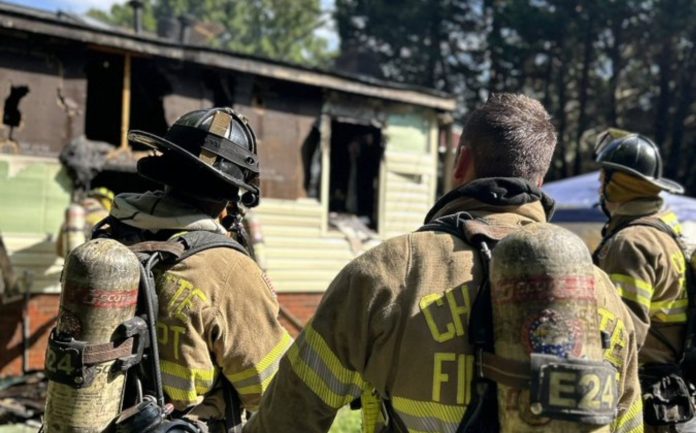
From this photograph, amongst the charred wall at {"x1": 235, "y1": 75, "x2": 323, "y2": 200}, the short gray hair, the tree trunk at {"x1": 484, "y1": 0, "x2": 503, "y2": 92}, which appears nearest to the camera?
the short gray hair

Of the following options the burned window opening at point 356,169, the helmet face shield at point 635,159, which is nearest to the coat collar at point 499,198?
the helmet face shield at point 635,159

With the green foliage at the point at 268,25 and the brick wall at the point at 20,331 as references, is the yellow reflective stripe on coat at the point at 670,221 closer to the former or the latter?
the brick wall at the point at 20,331

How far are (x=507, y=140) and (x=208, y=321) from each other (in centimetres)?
116

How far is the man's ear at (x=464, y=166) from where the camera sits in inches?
74.2

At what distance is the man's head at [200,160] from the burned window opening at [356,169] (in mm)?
7542

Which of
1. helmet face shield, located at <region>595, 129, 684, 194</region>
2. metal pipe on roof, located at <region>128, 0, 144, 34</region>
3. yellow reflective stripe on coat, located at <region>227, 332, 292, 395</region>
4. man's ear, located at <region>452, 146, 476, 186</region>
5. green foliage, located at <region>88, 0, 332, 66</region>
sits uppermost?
green foliage, located at <region>88, 0, 332, 66</region>

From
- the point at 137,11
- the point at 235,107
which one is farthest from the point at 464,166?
the point at 137,11

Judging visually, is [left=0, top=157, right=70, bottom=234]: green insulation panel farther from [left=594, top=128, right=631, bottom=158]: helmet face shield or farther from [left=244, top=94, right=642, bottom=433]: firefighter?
[left=244, top=94, right=642, bottom=433]: firefighter

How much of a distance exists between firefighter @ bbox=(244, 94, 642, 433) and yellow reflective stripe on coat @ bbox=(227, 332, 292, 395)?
0.52 m

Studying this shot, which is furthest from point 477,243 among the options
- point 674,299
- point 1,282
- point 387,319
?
point 1,282

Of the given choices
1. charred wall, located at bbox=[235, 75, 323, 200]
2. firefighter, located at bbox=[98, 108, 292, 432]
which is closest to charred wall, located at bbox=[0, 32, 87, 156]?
charred wall, located at bbox=[235, 75, 323, 200]

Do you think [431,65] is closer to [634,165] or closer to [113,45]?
[113,45]

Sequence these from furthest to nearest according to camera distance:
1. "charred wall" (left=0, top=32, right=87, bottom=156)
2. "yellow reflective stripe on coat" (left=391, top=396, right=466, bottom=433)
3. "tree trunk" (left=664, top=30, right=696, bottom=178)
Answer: "tree trunk" (left=664, top=30, right=696, bottom=178), "charred wall" (left=0, top=32, right=87, bottom=156), "yellow reflective stripe on coat" (left=391, top=396, right=466, bottom=433)

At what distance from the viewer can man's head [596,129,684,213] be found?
3.89 meters
